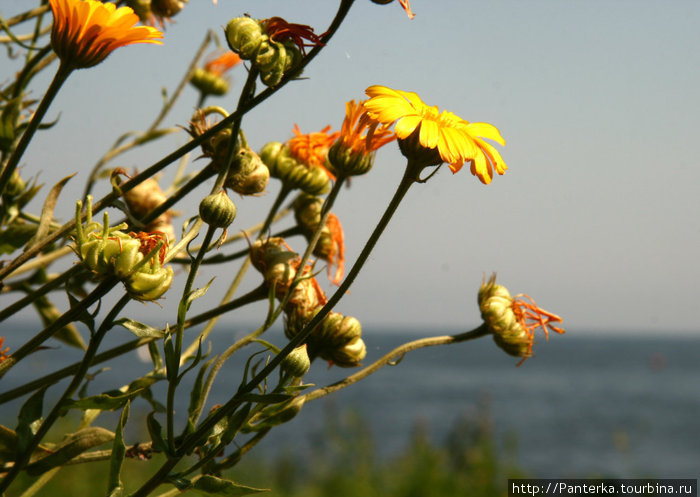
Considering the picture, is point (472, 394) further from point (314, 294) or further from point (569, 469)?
point (314, 294)

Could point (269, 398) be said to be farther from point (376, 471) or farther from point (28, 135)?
point (376, 471)

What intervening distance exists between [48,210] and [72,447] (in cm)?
19

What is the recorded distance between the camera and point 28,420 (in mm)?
586

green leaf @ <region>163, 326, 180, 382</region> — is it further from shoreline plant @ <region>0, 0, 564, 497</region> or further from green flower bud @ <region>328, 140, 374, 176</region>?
green flower bud @ <region>328, 140, 374, 176</region>

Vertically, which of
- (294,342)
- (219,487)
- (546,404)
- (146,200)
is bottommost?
(546,404)

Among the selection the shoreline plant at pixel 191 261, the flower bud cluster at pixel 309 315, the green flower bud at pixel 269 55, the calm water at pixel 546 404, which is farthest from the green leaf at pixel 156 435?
the calm water at pixel 546 404

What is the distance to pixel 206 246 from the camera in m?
0.57

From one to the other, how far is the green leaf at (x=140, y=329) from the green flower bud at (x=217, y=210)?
3.6 inches

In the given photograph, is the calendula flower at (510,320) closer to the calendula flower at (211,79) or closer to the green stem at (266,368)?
the green stem at (266,368)

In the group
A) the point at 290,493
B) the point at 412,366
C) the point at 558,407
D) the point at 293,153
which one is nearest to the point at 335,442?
the point at 290,493

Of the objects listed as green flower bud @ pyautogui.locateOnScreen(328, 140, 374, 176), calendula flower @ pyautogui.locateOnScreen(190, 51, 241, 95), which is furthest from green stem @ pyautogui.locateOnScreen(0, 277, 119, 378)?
calendula flower @ pyautogui.locateOnScreen(190, 51, 241, 95)

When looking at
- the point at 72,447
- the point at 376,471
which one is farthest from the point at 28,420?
the point at 376,471

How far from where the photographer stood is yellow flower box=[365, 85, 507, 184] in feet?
1.80

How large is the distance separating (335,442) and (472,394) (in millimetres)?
24994
